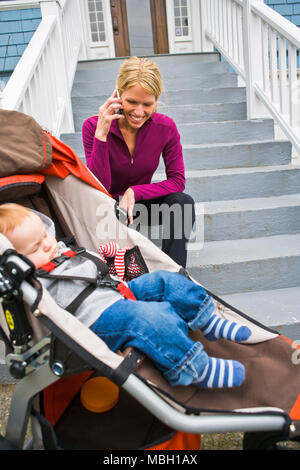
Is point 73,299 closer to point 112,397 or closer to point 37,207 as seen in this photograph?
point 112,397

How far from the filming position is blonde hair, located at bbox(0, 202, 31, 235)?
1233mm

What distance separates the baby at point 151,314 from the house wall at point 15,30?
4370mm

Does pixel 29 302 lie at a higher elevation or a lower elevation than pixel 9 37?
lower

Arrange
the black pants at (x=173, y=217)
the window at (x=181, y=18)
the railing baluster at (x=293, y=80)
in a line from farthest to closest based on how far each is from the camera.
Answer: the window at (x=181, y=18) < the railing baluster at (x=293, y=80) < the black pants at (x=173, y=217)

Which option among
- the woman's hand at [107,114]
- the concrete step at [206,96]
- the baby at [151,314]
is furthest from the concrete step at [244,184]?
the baby at [151,314]

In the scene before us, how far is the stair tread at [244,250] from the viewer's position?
7.87 feet

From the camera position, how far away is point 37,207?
1.63m

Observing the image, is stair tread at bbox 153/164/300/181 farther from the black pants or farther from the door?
the door

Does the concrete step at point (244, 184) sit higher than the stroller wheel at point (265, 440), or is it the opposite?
the concrete step at point (244, 184)

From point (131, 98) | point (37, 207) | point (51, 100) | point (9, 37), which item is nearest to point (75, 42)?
point (9, 37)

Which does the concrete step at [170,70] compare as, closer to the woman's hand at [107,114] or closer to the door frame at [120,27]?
the door frame at [120,27]

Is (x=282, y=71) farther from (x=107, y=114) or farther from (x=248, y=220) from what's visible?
(x=107, y=114)

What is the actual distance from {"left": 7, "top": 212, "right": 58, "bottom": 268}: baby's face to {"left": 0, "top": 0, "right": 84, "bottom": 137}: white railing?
120 centimetres

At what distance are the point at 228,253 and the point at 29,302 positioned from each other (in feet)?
5.56
